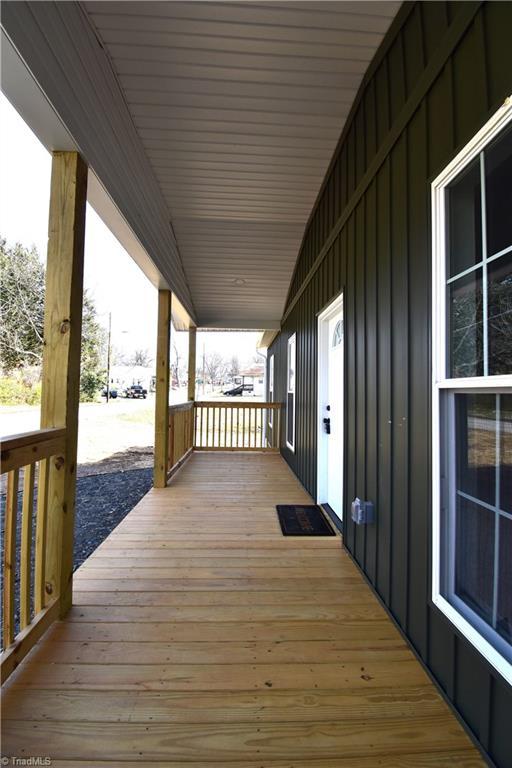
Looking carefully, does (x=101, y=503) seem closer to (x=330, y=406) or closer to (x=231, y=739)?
(x=330, y=406)

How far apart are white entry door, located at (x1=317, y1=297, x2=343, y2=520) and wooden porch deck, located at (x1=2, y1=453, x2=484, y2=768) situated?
90 centimetres

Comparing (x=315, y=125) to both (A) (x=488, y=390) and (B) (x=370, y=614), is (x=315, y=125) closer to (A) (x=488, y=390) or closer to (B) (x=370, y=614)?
(A) (x=488, y=390)

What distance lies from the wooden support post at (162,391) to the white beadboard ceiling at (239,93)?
46.6 inches

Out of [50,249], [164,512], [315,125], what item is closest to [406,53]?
[315,125]

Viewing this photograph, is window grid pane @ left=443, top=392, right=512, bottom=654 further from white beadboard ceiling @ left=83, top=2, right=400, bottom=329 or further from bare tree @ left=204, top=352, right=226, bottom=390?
bare tree @ left=204, top=352, right=226, bottom=390

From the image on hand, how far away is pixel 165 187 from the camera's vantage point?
369 cm

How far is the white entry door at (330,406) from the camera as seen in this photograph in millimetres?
3164

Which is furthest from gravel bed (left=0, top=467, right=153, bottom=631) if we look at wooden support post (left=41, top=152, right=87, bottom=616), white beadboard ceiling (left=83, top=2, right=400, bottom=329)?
white beadboard ceiling (left=83, top=2, right=400, bottom=329)

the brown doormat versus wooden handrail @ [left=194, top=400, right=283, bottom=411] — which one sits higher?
wooden handrail @ [left=194, top=400, right=283, bottom=411]

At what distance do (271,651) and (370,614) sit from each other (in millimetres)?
600

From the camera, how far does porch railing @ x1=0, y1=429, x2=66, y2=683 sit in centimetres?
140

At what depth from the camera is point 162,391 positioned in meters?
4.12

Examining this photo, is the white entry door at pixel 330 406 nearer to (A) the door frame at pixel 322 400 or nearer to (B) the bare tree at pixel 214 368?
(A) the door frame at pixel 322 400

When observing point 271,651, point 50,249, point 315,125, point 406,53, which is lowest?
point 271,651
